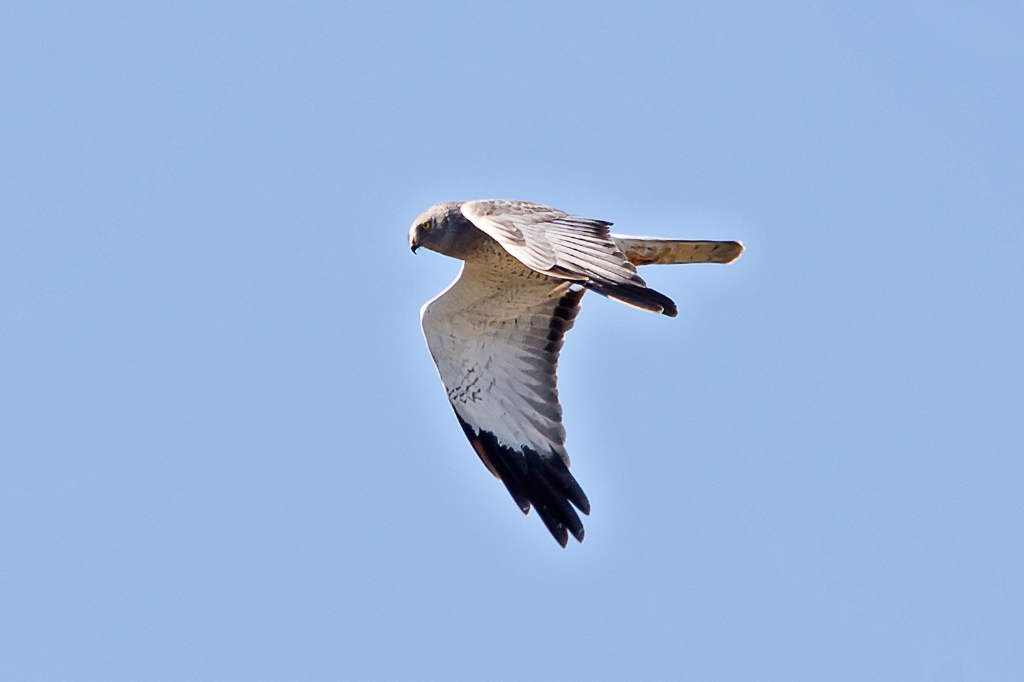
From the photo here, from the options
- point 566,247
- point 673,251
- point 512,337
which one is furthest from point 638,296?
point 512,337

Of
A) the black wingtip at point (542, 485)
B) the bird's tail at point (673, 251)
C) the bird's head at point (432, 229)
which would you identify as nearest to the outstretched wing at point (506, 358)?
the black wingtip at point (542, 485)

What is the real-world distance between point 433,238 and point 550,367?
1176mm

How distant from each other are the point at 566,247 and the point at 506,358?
170cm

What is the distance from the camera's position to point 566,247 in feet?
28.8

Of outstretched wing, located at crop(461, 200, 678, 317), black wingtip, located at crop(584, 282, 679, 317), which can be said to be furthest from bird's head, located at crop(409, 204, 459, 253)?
black wingtip, located at crop(584, 282, 679, 317)

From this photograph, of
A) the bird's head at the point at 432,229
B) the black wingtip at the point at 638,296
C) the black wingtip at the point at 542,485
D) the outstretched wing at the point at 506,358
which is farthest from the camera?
the outstretched wing at the point at 506,358

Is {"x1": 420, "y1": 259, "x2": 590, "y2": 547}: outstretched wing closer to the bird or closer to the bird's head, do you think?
the bird

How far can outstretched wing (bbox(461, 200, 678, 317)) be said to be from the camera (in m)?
8.31

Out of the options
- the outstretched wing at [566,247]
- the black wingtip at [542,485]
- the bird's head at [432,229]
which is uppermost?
the bird's head at [432,229]

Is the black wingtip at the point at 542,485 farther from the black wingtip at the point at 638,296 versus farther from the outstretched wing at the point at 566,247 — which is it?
the black wingtip at the point at 638,296

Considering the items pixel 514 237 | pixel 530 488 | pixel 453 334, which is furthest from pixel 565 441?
pixel 514 237

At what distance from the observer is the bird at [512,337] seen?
9695mm

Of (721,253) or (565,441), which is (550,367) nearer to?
(565,441)

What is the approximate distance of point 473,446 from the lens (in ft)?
33.4
